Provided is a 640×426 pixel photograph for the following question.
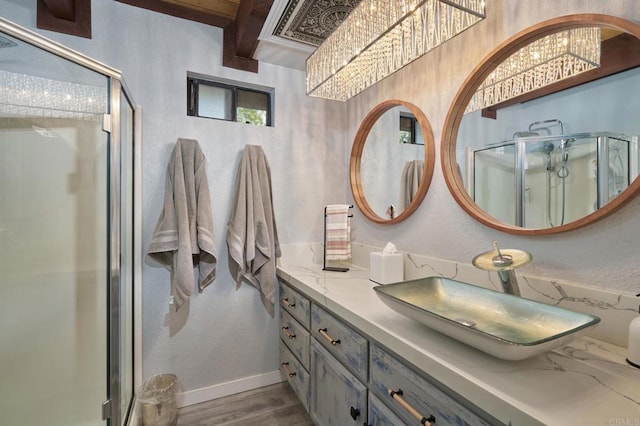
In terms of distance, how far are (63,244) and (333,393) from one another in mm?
1604

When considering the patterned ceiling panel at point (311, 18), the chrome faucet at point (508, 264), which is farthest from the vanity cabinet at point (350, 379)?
the patterned ceiling panel at point (311, 18)

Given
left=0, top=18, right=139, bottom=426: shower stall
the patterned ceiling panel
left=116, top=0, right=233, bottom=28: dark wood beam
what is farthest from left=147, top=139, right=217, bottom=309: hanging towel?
the patterned ceiling panel

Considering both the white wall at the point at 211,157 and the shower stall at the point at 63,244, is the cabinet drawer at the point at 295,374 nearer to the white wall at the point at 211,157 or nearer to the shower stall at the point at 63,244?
the white wall at the point at 211,157

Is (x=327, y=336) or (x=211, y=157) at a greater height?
(x=211, y=157)

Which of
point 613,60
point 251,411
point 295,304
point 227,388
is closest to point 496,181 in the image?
point 613,60

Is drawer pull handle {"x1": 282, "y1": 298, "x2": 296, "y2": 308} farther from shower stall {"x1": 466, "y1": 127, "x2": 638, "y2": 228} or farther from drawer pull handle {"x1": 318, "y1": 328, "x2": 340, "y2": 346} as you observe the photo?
shower stall {"x1": 466, "y1": 127, "x2": 638, "y2": 228}

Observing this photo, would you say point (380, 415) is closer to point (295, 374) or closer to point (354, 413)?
point (354, 413)

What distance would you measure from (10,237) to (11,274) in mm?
189

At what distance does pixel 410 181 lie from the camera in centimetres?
172

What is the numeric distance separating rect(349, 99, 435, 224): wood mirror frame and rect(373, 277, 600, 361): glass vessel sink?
500 mm

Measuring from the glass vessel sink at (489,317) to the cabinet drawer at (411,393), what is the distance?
0.54 ft

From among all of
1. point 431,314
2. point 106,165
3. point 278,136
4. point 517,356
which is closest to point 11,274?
point 106,165

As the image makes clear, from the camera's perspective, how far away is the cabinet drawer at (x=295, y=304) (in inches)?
65.5

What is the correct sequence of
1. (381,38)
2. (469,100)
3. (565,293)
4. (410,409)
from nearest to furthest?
(410,409) → (565,293) → (381,38) → (469,100)
